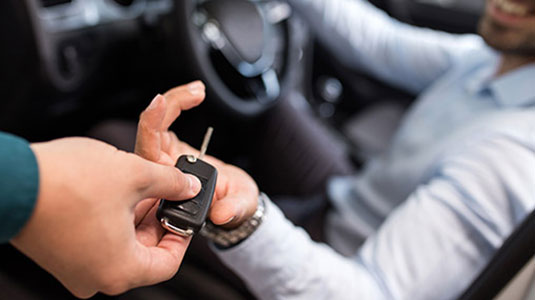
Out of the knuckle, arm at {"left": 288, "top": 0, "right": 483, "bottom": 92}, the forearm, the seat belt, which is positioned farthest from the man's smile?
the knuckle

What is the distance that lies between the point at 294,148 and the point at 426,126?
353 mm

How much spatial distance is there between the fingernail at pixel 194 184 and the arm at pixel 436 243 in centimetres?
22

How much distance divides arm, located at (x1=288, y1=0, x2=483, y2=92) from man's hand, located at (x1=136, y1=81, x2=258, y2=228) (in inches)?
29.2

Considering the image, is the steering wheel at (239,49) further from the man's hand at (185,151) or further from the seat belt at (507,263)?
the seat belt at (507,263)

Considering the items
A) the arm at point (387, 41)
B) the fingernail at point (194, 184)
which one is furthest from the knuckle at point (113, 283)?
the arm at point (387, 41)

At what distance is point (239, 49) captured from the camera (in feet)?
3.36

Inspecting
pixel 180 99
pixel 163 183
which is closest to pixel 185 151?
pixel 180 99

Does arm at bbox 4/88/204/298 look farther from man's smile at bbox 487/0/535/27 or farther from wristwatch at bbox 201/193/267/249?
man's smile at bbox 487/0/535/27

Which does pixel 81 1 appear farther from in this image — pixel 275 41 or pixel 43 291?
pixel 43 291

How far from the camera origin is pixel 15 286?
0.83 metres

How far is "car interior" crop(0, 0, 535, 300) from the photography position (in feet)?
2.74

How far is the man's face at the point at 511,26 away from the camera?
83cm

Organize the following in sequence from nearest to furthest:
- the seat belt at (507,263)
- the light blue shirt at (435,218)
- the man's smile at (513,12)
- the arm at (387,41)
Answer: the seat belt at (507,263) → the light blue shirt at (435,218) → the man's smile at (513,12) → the arm at (387,41)

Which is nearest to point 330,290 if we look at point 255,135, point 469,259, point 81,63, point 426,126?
point 469,259
